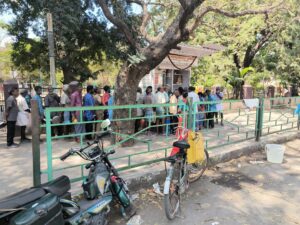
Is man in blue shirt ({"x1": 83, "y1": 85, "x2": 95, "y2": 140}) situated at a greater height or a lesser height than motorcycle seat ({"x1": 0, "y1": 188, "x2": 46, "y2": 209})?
greater

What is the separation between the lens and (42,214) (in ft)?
6.86

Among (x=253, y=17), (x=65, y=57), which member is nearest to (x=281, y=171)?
(x=65, y=57)

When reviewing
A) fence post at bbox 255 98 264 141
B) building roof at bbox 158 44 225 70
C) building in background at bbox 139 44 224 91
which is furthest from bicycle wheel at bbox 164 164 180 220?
building in background at bbox 139 44 224 91

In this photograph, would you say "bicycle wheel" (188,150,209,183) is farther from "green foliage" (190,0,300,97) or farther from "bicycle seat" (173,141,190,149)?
"green foliage" (190,0,300,97)

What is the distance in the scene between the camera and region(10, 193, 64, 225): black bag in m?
1.99

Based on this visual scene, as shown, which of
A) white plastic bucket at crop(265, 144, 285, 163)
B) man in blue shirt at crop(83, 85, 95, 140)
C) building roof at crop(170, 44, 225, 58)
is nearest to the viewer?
white plastic bucket at crop(265, 144, 285, 163)

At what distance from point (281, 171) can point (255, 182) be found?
0.95 m

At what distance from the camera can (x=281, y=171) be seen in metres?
5.33

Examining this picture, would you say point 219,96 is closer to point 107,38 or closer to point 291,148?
point 291,148

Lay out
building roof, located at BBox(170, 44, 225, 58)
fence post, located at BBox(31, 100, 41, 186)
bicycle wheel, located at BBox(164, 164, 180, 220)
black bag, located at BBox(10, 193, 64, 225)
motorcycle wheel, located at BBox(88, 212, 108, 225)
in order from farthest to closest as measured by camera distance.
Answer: building roof, located at BBox(170, 44, 225, 58), bicycle wheel, located at BBox(164, 164, 180, 220), fence post, located at BBox(31, 100, 41, 186), motorcycle wheel, located at BBox(88, 212, 108, 225), black bag, located at BBox(10, 193, 64, 225)

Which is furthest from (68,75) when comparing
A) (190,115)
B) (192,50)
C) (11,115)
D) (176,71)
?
(190,115)

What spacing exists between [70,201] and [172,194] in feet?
4.38

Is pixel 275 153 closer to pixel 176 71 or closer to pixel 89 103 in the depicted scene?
pixel 89 103

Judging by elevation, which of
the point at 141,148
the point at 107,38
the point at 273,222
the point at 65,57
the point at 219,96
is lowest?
the point at 273,222
